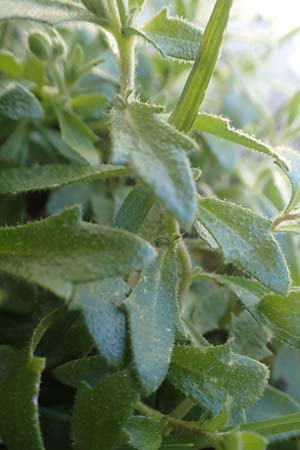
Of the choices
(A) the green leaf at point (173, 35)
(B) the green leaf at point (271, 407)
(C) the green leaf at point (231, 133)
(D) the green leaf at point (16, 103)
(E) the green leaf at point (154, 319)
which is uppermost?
(A) the green leaf at point (173, 35)

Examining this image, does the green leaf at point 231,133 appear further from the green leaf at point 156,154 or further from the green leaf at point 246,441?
the green leaf at point 246,441

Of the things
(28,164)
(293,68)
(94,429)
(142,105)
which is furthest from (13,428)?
(293,68)

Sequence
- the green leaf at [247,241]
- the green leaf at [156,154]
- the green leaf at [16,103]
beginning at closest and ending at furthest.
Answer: the green leaf at [156,154] < the green leaf at [247,241] < the green leaf at [16,103]

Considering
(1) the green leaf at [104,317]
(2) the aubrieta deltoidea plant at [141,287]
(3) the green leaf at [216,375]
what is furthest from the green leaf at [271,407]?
(1) the green leaf at [104,317]

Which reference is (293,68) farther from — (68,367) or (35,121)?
(68,367)

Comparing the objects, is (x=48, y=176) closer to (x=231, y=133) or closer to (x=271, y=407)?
(x=231, y=133)

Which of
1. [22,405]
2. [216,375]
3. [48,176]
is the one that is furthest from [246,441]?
[48,176]

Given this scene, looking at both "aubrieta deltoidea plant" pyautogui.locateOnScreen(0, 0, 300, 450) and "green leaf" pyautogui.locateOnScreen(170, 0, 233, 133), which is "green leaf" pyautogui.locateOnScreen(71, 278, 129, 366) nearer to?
"aubrieta deltoidea plant" pyautogui.locateOnScreen(0, 0, 300, 450)
